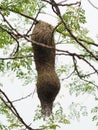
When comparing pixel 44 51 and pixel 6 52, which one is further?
pixel 6 52

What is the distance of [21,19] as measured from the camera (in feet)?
15.8

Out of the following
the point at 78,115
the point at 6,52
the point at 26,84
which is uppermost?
the point at 6,52

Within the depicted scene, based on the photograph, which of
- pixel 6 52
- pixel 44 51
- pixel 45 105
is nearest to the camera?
pixel 45 105

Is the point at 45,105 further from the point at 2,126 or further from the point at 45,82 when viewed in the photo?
the point at 2,126

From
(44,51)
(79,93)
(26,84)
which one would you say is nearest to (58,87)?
(44,51)

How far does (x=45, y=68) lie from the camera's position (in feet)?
5.84

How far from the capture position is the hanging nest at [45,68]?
1713 millimetres

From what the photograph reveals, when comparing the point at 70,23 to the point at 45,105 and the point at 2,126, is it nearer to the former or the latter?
the point at 45,105

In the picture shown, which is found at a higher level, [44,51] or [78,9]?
[78,9]

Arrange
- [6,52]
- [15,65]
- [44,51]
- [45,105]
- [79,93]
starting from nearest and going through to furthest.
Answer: [45,105] < [44,51] < [15,65] < [6,52] < [79,93]

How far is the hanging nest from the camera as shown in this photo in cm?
171

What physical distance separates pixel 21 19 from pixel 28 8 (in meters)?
1.19

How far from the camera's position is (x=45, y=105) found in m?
1.71

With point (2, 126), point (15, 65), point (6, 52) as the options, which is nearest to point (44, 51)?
point (15, 65)
